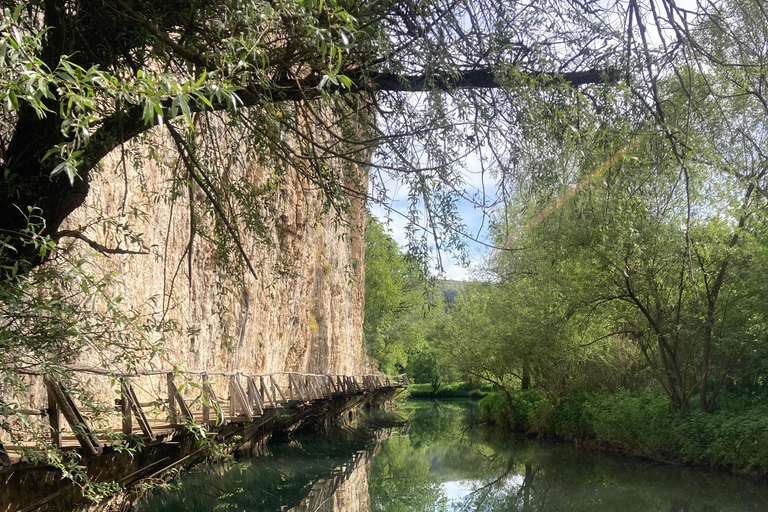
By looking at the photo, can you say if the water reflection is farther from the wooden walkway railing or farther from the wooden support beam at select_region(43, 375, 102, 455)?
the wooden support beam at select_region(43, 375, 102, 455)

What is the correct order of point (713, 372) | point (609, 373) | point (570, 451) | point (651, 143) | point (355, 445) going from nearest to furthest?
point (651, 143)
point (713, 372)
point (570, 451)
point (609, 373)
point (355, 445)

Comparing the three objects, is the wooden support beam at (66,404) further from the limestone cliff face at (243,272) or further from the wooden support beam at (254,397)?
the wooden support beam at (254,397)

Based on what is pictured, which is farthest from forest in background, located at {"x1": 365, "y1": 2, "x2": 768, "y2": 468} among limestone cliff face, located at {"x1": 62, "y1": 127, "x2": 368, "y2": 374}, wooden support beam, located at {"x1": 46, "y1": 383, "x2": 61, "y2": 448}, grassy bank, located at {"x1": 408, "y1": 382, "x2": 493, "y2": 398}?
grassy bank, located at {"x1": 408, "y1": 382, "x2": 493, "y2": 398}

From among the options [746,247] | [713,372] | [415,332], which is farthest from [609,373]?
[415,332]

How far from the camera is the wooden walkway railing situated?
3.99 metres

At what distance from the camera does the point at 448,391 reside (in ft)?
167

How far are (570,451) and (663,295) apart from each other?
5060 millimetres

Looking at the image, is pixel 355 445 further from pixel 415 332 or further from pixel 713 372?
pixel 415 332

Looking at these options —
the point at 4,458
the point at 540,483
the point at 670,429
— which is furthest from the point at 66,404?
the point at 670,429

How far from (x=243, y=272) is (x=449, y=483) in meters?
10.5

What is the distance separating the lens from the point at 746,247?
12.4 m

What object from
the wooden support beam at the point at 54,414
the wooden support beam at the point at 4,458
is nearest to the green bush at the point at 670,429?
the wooden support beam at the point at 54,414

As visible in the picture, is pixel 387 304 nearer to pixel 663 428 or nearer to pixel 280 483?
pixel 663 428

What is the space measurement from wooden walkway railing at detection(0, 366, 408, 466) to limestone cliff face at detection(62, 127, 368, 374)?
1.18ft
